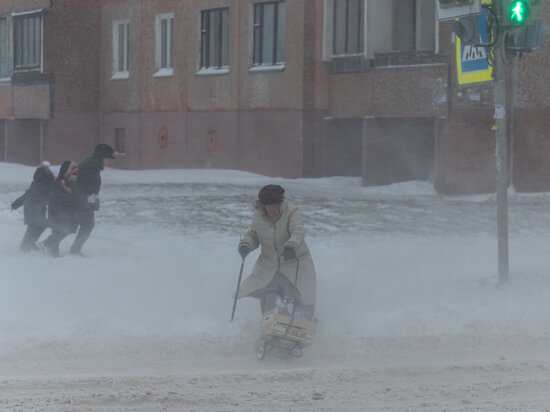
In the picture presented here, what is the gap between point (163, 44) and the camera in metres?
29.7

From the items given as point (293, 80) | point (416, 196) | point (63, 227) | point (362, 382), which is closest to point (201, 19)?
point (293, 80)

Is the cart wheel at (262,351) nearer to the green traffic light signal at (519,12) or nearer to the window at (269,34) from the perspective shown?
the green traffic light signal at (519,12)

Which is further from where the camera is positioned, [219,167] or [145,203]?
[219,167]

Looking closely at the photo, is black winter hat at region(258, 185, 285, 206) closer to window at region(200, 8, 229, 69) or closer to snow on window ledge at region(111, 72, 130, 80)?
window at region(200, 8, 229, 69)

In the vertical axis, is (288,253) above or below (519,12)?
below

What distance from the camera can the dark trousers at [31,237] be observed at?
527 inches

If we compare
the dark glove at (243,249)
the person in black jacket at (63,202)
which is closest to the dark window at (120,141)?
the person in black jacket at (63,202)

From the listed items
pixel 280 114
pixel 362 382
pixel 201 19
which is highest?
pixel 201 19

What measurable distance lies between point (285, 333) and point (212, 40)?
69.7ft

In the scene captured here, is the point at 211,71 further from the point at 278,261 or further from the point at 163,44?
the point at 278,261

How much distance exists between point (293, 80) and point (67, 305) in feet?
54.2

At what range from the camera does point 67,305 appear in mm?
9961

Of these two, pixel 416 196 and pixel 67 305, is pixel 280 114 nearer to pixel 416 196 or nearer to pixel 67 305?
pixel 416 196

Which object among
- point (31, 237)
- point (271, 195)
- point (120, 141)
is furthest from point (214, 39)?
point (271, 195)
